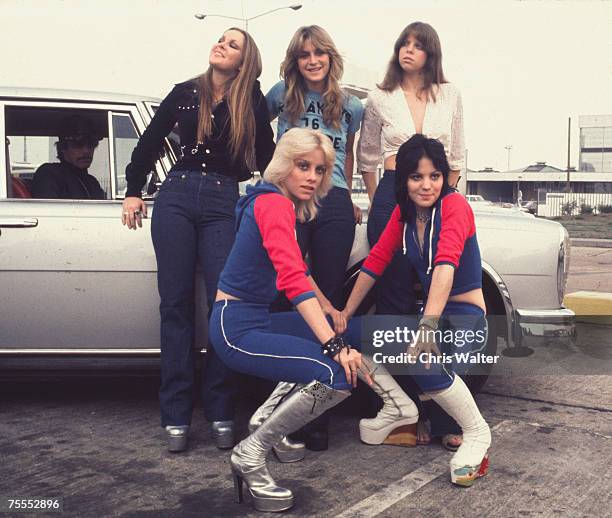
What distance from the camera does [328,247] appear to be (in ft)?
11.3

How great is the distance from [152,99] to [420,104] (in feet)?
4.76

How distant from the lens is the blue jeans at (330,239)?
344 cm

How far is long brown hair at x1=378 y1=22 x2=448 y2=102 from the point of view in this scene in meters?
3.57

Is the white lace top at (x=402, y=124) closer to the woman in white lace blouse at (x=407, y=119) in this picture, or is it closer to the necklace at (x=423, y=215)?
the woman in white lace blouse at (x=407, y=119)

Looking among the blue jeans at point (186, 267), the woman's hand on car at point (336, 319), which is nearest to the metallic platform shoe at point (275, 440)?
the woman's hand on car at point (336, 319)

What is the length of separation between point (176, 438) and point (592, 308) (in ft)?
14.8

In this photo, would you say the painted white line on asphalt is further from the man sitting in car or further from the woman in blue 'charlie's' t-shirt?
the man sitting in car

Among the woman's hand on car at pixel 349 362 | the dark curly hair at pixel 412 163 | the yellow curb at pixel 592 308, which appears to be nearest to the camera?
the woman's hand on car at pixel 349 362

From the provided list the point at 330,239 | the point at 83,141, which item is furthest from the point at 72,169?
the point at 330,239

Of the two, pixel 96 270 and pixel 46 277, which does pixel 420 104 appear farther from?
pixel 46 277

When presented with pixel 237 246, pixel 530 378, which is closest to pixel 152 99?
pixel 237 246

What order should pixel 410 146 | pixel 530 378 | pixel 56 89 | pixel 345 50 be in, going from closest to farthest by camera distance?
pixel 410 146
pixel 345 50
pixel 56 89
pixel 530 378

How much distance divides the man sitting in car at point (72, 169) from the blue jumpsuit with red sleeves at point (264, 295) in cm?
124

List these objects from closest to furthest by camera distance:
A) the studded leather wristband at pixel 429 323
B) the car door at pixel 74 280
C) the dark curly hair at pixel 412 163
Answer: the studded leather wristband at pixel 429 323 < the dark curly hair at pixel 412 163 < the car door at pixel 74 280
